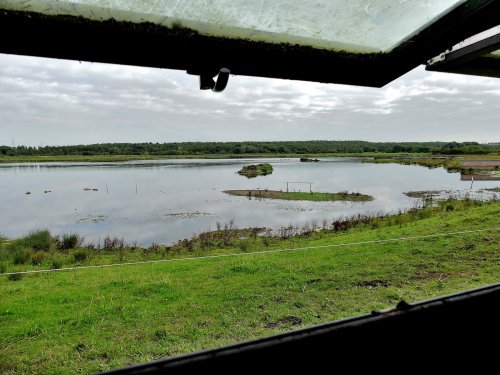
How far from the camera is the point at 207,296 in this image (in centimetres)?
636

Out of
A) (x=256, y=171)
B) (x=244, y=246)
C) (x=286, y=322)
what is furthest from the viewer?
(x=256, y=171)

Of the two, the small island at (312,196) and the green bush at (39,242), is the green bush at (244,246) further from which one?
the small island at (312,196)

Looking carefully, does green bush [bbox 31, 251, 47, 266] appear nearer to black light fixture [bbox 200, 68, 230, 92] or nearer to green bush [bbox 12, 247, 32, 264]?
green bush [bbox 12, 247, 32, 264]

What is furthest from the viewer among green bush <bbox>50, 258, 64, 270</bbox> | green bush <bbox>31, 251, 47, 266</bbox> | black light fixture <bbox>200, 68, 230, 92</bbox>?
green bush <bbox>31, 251, 47, 266</bbox>

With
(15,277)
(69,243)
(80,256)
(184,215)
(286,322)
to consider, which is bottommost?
(184,215)

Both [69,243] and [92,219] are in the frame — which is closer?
[69,243]

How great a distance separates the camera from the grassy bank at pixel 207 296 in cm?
466

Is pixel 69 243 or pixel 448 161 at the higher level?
pixel 448 161

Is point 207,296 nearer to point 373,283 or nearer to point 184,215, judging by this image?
point 373,283

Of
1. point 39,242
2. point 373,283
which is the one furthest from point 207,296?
point 39,242

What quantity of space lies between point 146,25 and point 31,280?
334 inches

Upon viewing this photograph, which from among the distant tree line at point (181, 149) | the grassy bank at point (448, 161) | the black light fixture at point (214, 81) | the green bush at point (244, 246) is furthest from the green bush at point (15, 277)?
the distant tree line at point (181, 149)

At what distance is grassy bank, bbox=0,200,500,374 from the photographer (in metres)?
4.66

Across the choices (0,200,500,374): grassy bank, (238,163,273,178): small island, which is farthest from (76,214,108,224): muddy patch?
(238,163,273,178): small island
